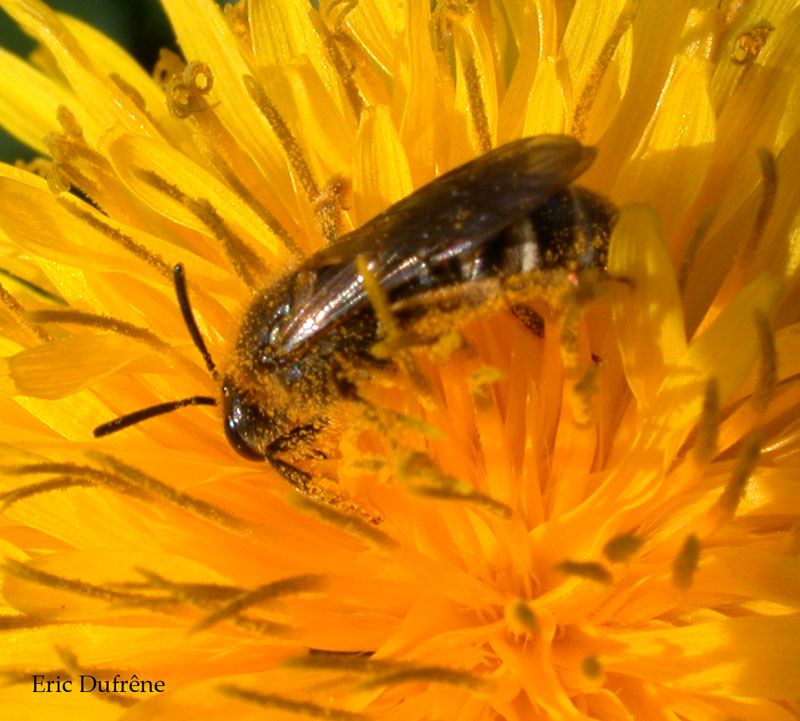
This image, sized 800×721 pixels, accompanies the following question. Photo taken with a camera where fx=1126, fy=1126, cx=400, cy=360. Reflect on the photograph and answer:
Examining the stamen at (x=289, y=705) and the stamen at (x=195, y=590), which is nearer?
the stamen at (x=289, y=705)

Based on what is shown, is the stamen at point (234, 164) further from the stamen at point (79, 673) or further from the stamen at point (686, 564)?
the stamen at point (686, 564)

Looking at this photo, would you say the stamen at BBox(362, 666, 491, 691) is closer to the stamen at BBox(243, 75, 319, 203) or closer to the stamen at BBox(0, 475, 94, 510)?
the stamen at BBox(0, 475, 94, 510)

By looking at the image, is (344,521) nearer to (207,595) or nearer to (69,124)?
(207,595)

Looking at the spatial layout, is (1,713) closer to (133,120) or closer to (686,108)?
(133,120)

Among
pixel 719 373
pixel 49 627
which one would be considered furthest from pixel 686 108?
pixel 49 627

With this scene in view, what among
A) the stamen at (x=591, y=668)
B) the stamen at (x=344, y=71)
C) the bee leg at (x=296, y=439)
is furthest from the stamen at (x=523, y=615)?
the stamen at (x=344, y=71)
